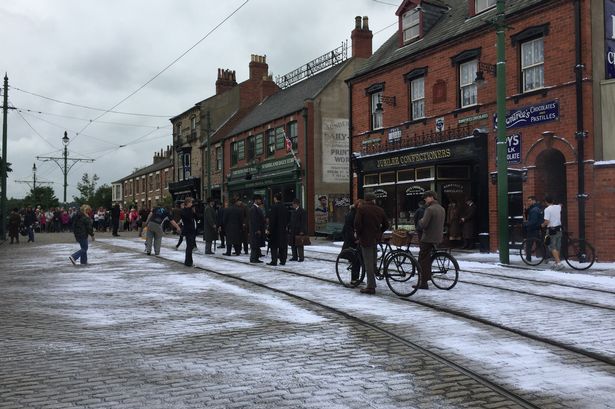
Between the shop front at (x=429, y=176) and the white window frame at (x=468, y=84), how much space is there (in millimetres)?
1405

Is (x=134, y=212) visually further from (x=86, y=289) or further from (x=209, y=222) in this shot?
(x=86, y=289)

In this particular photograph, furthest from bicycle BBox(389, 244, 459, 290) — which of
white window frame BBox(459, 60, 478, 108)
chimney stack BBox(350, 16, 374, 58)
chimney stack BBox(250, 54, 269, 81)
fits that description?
chimney stack BBox(250, 54, 269, 81)

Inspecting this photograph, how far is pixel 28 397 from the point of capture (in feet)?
14.2

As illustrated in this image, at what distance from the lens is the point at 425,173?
66.7 feet

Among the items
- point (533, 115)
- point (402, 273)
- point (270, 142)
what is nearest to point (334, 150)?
point (270, 142)

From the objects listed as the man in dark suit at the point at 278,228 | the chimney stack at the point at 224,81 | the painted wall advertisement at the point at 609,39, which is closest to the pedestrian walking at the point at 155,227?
the man in dark suit at the point at 278,228

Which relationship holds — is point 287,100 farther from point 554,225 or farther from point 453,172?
point 554,225

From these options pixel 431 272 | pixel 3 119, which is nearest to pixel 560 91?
pixel 431 272

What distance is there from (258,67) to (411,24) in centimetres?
2142

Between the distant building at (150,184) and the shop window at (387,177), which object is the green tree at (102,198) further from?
the shop window at (387,177)

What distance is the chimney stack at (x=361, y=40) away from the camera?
31.2 metres

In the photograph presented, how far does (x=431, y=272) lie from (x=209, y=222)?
9506mm

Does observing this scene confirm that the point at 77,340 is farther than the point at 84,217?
No

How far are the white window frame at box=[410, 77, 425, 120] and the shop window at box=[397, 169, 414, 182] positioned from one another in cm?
199
